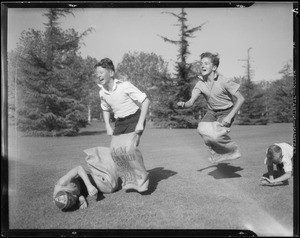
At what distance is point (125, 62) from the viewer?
12.4 feet

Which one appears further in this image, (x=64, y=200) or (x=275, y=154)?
(x=275, y=154)

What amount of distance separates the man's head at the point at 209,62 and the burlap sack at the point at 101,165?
1.53 m

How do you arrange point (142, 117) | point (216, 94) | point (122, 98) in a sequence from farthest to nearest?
point (216, 94) → point (122, 98) → point (142, 117)

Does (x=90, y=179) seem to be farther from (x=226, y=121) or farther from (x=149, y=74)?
(x=226, y=121)

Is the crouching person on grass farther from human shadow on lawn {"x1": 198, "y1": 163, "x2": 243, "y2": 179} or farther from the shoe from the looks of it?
the shoe

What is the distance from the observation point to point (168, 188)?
3791 millimetres

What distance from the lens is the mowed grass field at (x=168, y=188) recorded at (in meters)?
3.45

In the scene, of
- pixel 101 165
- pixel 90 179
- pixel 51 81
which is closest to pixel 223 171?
pixel 101 165

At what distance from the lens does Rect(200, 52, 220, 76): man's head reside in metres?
3.76

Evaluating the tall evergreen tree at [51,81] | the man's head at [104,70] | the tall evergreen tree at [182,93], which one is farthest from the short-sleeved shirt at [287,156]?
the tall evergreen tree at [51,81]

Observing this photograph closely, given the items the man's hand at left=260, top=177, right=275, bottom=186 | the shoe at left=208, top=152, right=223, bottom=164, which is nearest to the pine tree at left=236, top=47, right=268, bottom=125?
the shoe at left=208, top=152, right=223, bottom=164

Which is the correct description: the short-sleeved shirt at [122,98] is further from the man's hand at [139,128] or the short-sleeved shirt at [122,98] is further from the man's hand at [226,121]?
the man's hand at [226,121]

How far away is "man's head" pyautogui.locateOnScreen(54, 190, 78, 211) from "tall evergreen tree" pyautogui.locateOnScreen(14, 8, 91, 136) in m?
0.86

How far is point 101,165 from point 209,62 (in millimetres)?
1788
